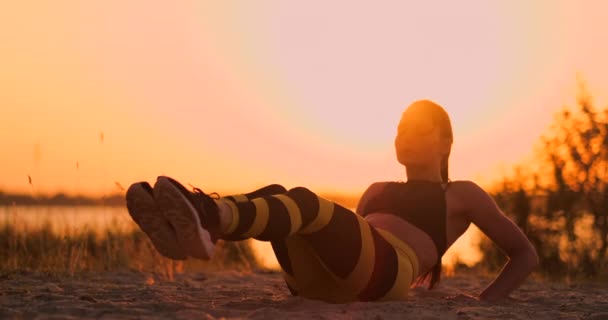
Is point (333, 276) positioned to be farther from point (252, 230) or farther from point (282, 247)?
point (252, 230)

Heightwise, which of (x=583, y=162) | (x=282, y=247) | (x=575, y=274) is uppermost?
(x=583, y=162)

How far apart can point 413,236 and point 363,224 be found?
54 cm

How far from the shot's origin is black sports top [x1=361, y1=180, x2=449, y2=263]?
4.48 m

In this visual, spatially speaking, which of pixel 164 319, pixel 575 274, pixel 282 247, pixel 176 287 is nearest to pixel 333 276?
pixel 282 247

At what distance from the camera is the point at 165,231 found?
11.4 ft

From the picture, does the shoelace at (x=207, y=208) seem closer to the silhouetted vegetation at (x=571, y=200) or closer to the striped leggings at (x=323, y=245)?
the striped leggings at (x=323, y=245)

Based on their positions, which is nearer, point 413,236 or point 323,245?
point 323,245

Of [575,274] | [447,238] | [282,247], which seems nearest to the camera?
[282,247]

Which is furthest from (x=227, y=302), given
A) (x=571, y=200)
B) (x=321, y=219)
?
(x=571, y=200)

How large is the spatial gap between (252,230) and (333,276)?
29.7 inches

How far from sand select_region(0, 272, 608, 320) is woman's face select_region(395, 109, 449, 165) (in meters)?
0.83

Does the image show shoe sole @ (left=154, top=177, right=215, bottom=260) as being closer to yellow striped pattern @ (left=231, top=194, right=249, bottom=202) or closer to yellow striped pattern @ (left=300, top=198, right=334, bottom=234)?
yellow striped pattern @ (left=231, top=194, right=249, bottom=202)

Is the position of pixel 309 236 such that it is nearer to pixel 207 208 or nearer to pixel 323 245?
pixel 323 245

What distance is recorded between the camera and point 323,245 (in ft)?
12.7
